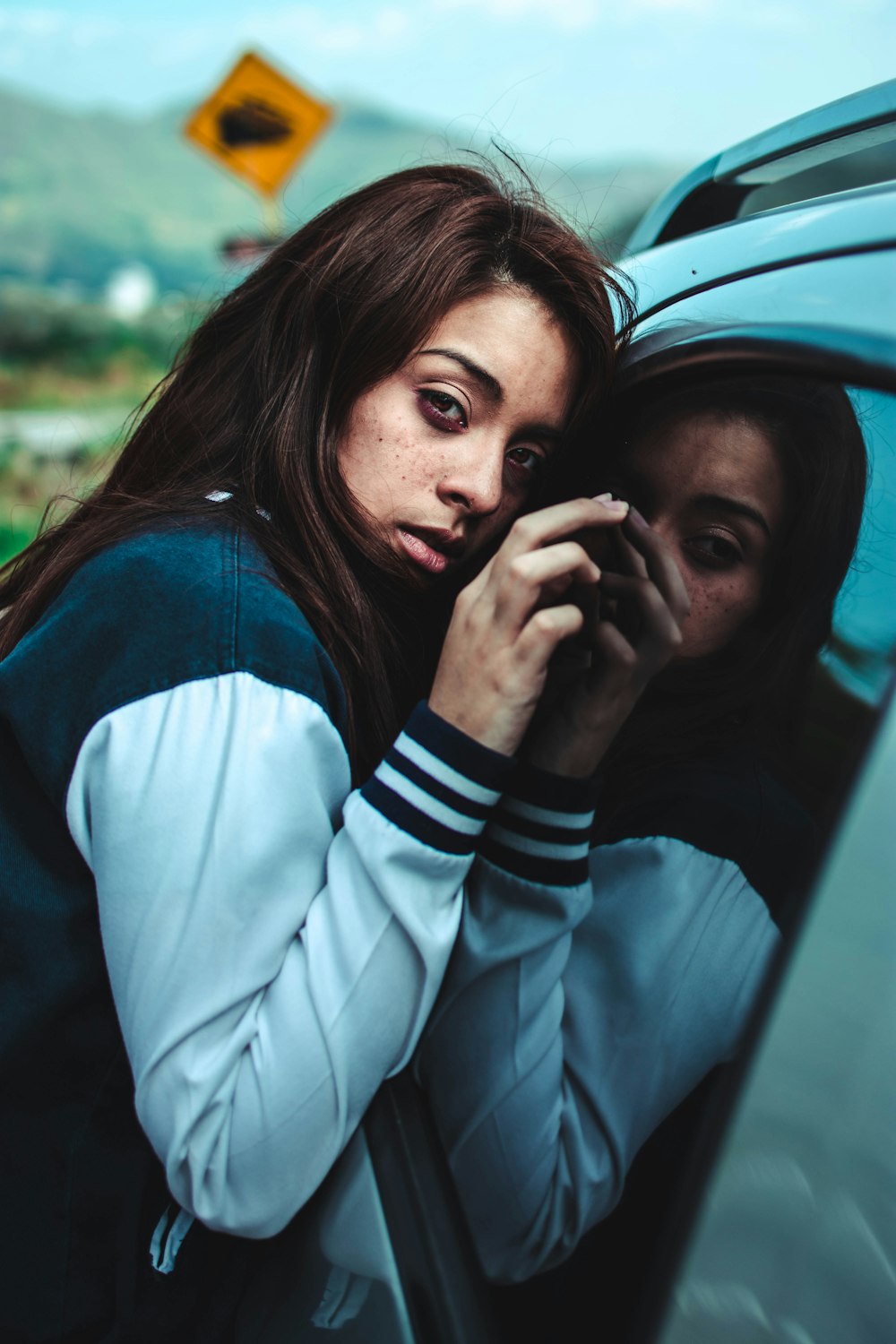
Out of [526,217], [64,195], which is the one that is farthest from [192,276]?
[526,217]

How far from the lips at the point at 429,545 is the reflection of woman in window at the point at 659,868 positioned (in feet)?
1.38

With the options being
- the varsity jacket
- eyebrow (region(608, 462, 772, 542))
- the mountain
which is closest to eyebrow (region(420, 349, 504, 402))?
eyebrow (region(608, 462, 772, 542))

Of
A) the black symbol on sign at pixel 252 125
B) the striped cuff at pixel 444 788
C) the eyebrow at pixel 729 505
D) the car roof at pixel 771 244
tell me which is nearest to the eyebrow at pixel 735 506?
the eyebrow at pixel 729 505

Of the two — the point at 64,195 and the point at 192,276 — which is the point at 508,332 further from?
the point at 64,195

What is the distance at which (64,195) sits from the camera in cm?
3095

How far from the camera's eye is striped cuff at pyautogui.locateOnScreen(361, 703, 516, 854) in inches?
37.2

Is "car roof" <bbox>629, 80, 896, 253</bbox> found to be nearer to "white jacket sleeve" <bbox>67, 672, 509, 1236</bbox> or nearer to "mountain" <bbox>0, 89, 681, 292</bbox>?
"white jacket sleeve" <bbox>67, 672, 509, 1236</bbox>

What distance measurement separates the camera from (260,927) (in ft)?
3.19

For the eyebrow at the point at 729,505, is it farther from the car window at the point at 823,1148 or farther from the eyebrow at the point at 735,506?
the car window at the point at 823,1148

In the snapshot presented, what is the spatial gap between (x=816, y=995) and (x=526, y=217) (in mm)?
1203

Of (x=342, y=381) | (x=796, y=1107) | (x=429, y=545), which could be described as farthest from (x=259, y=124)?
(x=796, y=1107)

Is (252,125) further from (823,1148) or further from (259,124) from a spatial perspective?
(823,1148)

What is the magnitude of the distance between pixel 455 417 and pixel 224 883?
726 mm

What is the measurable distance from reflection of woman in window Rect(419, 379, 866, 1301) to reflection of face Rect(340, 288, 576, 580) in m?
0.38
